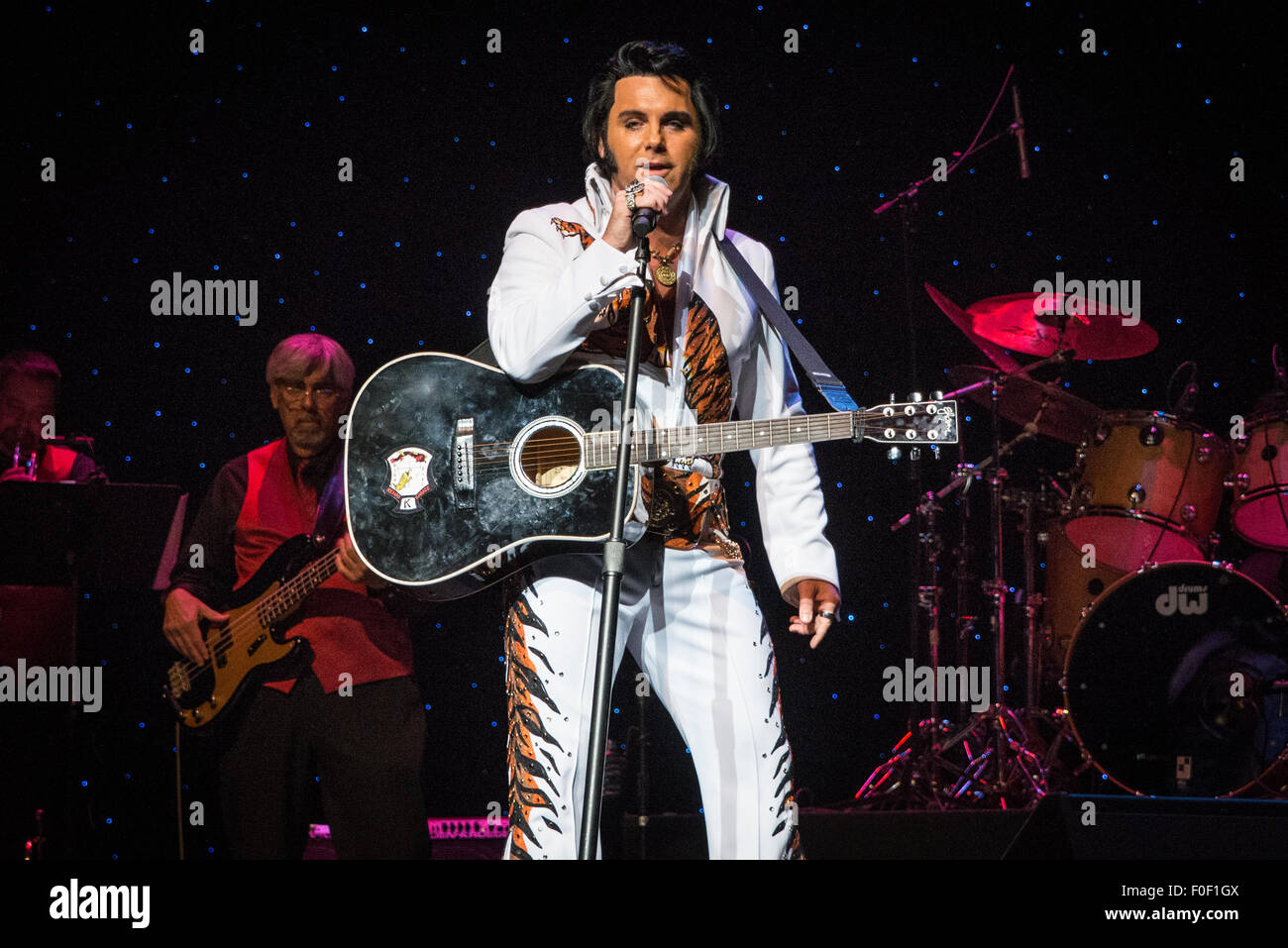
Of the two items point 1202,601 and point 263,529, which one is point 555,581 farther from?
point 1202,601

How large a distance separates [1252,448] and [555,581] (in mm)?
4315

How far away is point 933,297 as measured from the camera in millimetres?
5516

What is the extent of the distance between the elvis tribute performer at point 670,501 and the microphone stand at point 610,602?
0.36ft

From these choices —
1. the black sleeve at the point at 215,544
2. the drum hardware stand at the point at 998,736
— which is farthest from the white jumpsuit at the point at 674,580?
the drum hardware stand at the point at 998,736

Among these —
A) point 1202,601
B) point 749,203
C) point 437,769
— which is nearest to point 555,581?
point 437,769

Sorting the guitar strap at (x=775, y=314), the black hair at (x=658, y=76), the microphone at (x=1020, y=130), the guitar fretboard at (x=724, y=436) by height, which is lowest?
the guitar fretboard at (x=724, y=436)

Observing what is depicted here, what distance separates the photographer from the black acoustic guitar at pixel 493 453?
278 cm

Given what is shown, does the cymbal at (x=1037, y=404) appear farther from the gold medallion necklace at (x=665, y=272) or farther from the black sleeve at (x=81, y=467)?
the black sleeve at (x=81, y=467)

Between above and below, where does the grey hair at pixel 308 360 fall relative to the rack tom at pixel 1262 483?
above
